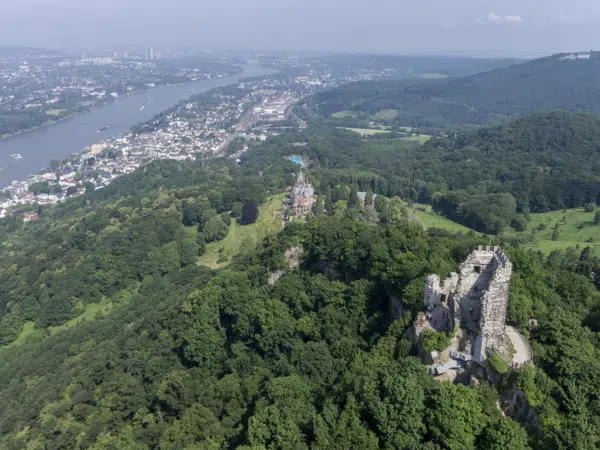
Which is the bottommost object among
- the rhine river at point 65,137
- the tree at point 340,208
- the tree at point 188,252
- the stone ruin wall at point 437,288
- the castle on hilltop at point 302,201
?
the rhine river at point 65,137

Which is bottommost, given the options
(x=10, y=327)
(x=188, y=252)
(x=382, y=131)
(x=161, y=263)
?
(x=10, y=327)

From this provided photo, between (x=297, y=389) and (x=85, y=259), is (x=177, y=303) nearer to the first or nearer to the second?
(x=297, y=389)

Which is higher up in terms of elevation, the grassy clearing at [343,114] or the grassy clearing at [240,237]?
the grassy clearing at [240,237]

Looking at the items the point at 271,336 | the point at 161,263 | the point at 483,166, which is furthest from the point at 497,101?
the point at 271,336

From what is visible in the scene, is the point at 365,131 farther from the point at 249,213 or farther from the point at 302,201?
the point at 302,201

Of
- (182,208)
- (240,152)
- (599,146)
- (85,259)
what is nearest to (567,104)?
(599,146)

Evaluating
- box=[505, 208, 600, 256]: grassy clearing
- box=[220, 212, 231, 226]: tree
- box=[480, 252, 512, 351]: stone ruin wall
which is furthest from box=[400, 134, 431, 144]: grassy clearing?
box=[480, 252, 512, 351]: stone ruin wall

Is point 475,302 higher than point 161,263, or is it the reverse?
point 475,302

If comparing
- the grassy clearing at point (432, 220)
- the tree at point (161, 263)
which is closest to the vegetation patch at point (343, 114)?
the grassy clearing at point (432, 220)

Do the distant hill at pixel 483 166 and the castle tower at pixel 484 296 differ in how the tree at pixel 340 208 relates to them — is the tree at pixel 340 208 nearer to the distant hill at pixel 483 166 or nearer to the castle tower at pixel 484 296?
the distant hill at pixel 483 166
